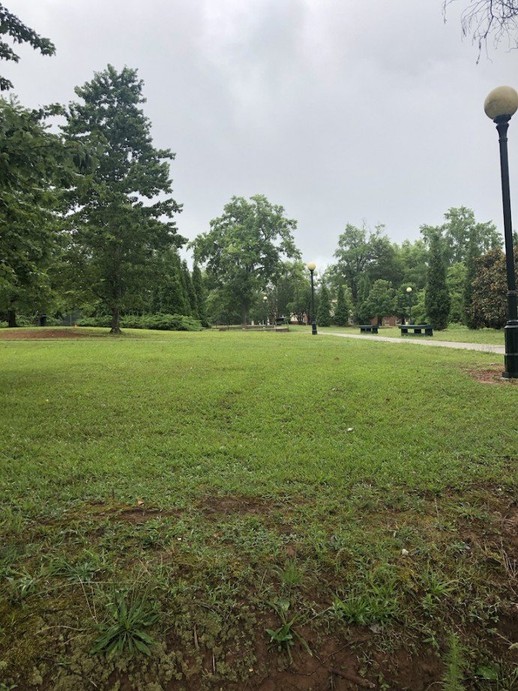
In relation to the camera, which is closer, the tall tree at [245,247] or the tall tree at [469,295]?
the tall tree at [469,295]

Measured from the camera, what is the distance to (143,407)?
4617mm

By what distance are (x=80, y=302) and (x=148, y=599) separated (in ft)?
58.5

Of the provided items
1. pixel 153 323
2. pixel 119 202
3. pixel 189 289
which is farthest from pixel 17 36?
pixel 189 289

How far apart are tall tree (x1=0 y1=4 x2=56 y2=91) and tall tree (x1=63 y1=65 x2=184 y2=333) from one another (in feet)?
38.4

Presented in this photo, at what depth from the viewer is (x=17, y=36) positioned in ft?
14.2

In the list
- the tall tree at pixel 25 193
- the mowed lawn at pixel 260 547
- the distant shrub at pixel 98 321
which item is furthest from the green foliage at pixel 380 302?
the mowed lawn at pixel 260 547

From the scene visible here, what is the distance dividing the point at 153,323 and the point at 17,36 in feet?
68.7

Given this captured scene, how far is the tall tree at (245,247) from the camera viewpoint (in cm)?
3184

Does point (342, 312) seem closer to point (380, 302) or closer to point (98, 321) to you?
point (380, 302)

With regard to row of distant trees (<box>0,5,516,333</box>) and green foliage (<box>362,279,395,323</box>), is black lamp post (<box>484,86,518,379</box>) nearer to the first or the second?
row of distant trees (<box>0,5,516,333</box>)

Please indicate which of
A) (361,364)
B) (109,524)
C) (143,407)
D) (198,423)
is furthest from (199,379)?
(109,524)

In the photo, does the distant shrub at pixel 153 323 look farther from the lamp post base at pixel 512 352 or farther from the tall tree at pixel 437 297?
the lamp post base at pixel 512 352

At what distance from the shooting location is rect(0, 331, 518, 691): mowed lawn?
1.47m

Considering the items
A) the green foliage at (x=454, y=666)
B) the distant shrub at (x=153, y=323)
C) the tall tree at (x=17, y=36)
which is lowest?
the green foliage at (x=454, y=666)
